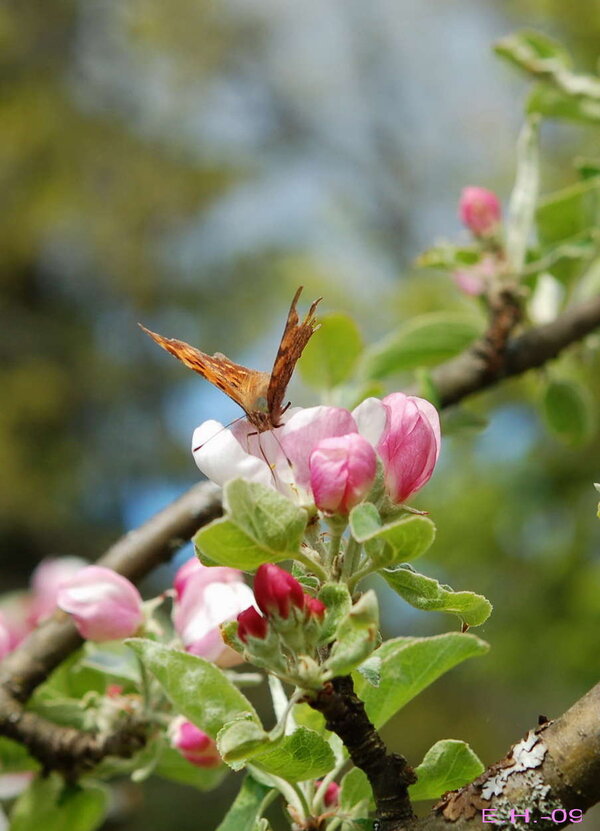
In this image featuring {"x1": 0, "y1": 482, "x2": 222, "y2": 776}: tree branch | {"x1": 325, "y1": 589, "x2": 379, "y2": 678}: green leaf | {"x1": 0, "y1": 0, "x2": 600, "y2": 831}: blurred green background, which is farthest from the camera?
{"x1": 0, "y1": 0, "x2": 600, "y2": 831}: blurred green background

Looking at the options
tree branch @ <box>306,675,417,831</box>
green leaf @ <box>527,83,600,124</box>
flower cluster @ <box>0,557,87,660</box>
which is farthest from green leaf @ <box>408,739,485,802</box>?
green leaf @ <box>527,83,600,124</box>

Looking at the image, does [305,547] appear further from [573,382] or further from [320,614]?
[573,382]

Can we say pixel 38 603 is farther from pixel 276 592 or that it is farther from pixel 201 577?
pixel 276 592

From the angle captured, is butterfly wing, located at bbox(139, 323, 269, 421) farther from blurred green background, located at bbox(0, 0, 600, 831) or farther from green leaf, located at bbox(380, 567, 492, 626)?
blurred green background, located at bbox(0, 0, 600, 831)

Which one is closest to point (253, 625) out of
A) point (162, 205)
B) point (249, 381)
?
point (249, 381)

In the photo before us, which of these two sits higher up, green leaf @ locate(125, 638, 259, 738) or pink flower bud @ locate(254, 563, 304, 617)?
pink flower bud @ locate(254, 563, 304, 617)

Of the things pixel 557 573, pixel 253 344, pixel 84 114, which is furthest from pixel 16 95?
→ pixel 557 573

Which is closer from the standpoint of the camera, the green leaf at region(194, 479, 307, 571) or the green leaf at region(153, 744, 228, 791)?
the green leaf at region(194, 479, 307, 571)

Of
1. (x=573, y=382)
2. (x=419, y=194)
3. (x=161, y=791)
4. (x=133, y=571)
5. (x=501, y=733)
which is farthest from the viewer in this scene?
(x=419, y=194)

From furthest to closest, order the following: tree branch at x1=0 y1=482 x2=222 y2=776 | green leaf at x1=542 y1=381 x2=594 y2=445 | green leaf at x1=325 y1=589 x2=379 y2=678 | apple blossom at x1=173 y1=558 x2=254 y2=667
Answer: green leaf at x1=542 y1=381 x2=594 y2=445 → tree branch at x1=0 y1=482 x2=222 y2=776 → apple blossom at x1=173 y1=558 x2=254 y2=667 → green leaf at x1=325 y1=589 x2=379 y2=678
